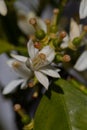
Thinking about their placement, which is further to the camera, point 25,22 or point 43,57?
point 25,22

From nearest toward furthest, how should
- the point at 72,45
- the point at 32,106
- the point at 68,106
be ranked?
1. the point at 68,106
2. the point at 72,45
3. the point at 32,106

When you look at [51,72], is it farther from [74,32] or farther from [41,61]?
[74,32]

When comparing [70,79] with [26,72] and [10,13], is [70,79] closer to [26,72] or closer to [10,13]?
[26,72]

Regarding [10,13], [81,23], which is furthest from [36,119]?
[10,13]

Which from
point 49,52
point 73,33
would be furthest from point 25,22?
point 49,52

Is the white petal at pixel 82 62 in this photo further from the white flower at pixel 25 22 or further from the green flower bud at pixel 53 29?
the white flower at pixel 25 22

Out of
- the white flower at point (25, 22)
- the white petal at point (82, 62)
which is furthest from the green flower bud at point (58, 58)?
the white flower at point (25, 22)
